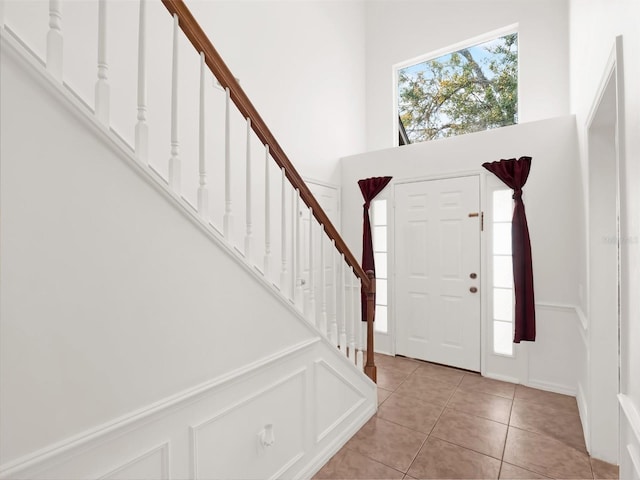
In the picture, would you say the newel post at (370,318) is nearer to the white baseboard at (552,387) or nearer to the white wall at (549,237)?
the white wall at (549,237)

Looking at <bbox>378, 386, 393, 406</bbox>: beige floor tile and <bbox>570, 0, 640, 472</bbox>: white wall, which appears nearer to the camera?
<bbox>570, 0, 640, 472</bbox>: white wall

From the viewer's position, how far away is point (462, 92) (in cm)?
414

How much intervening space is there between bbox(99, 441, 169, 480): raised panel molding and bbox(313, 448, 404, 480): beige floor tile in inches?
43.1

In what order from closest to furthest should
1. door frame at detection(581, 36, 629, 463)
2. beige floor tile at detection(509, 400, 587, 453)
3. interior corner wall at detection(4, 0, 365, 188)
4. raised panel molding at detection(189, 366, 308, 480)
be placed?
raised panel molding at detection(189, 366, 308, 480)
interior corner wall at detection(4, 0, 365, 188)
door frame at detection(581, 36, 629, 463)
beige floor tile at detection(509, 400, 587, 453)

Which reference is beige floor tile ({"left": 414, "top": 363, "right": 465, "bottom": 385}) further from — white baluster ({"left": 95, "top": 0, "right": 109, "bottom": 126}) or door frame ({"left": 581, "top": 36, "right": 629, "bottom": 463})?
white baluster ({"left": 95, "top": 0, "right": 109, "bottom": 126})

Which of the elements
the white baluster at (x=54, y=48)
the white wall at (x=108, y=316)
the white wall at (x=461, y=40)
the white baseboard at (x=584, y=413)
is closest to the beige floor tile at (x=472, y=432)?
the white baseboard at (x=584, y=413)

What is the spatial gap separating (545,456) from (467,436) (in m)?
0.47

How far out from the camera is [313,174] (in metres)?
3.77

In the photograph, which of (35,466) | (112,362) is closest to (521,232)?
(112,362)

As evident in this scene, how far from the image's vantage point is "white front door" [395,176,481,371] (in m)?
3.41

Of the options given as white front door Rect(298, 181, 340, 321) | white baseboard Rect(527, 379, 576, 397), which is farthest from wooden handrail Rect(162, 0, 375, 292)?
white baseboard Rect(527, 379, 576, 397)

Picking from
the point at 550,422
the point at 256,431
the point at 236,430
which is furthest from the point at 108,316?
the point at 550,422

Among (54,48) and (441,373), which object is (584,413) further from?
(54,48)

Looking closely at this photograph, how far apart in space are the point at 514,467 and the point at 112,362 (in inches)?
93.4
